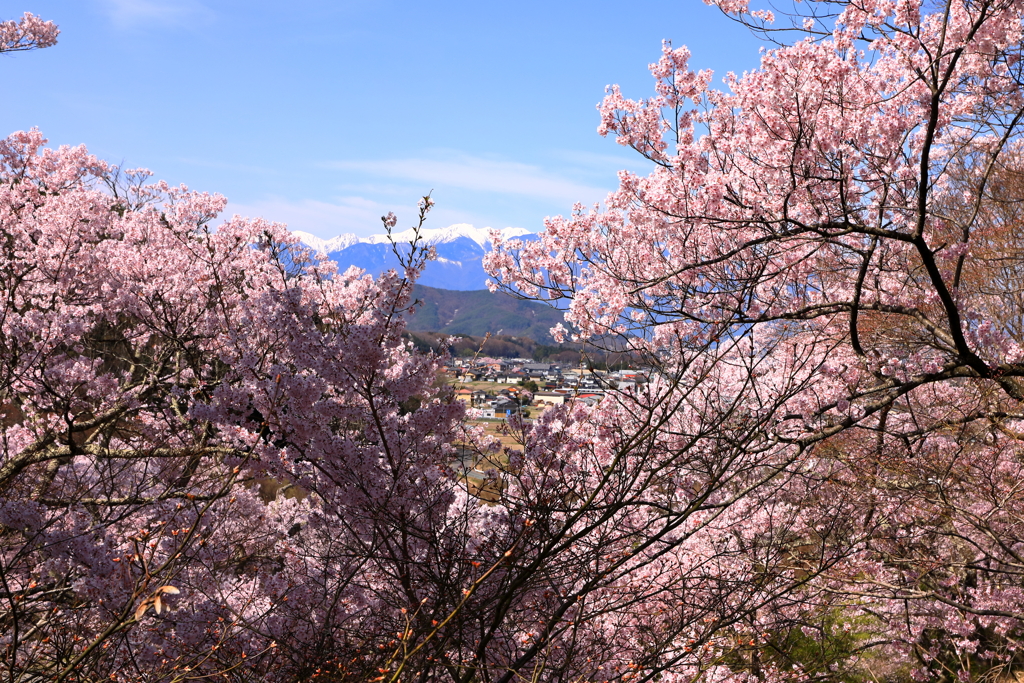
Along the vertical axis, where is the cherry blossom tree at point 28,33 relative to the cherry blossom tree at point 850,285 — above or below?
above

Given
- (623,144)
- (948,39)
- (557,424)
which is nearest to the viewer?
(557,424)

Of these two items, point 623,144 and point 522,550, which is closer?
point 522,550

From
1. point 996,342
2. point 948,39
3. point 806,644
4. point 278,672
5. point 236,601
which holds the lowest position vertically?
point 806,644

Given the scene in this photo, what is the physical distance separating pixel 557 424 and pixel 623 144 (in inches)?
191

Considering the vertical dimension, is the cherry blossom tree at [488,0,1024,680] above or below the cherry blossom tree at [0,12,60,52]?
below

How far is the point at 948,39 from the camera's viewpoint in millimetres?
6609

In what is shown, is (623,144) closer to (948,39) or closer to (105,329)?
(948,39)

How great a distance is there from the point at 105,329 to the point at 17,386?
7622 mm

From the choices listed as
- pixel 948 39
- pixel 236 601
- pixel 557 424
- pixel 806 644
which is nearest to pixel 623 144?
pixel 948 39

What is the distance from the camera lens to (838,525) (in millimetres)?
6984

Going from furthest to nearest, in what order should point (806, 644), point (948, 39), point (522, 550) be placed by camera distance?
point (806, 644) < point (948, 39) < point (522, 550)

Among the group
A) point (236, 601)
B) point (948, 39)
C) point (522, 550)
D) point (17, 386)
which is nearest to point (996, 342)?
point (948, 39)

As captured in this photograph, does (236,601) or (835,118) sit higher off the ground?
(835,118)

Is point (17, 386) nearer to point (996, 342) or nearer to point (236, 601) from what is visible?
point (236, 601)
